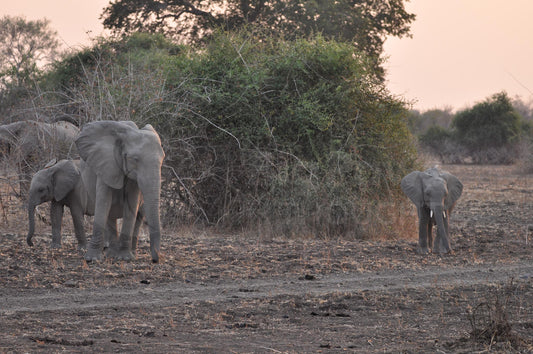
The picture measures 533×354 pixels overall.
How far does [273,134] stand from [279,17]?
35.3 ft

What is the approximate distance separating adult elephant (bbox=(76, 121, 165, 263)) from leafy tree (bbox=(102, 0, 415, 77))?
45.6ft

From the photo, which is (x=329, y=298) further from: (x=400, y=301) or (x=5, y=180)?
(x=5, y=180)

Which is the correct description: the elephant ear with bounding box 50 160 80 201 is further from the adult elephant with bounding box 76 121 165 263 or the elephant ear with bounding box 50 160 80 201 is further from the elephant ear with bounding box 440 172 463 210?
the elephant ear with bounding box 440 172 463 210

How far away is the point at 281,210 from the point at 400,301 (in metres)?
5.76

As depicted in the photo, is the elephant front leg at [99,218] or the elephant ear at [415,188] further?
the elephant ear at [415,188]

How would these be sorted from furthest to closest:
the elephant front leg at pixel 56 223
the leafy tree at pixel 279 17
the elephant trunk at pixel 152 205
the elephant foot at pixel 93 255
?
1. the leafy tree at pixel 279 17
2. the elephant front leg at pixel 56 223
3. the elephant foot at pixel 93 255
4. the elephant trunk at pixel 152 205

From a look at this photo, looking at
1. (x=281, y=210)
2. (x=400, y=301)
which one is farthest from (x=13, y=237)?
(x=400, y=301)

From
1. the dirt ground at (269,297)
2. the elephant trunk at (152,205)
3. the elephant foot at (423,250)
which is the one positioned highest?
the elephant trunk at (152,205)

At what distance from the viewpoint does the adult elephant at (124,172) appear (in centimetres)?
916

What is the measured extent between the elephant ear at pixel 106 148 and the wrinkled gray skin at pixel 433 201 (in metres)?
4.50

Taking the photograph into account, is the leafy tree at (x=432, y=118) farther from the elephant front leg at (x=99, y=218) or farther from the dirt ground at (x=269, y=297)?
the elephant front leg at (x=99, y=218)

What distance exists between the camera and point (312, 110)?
45.2ft

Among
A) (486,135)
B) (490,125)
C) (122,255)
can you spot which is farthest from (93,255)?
(490,125)

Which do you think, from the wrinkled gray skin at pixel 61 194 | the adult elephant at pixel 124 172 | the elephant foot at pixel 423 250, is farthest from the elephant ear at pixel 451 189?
the wrinkled gray skin at pixel 61 194
